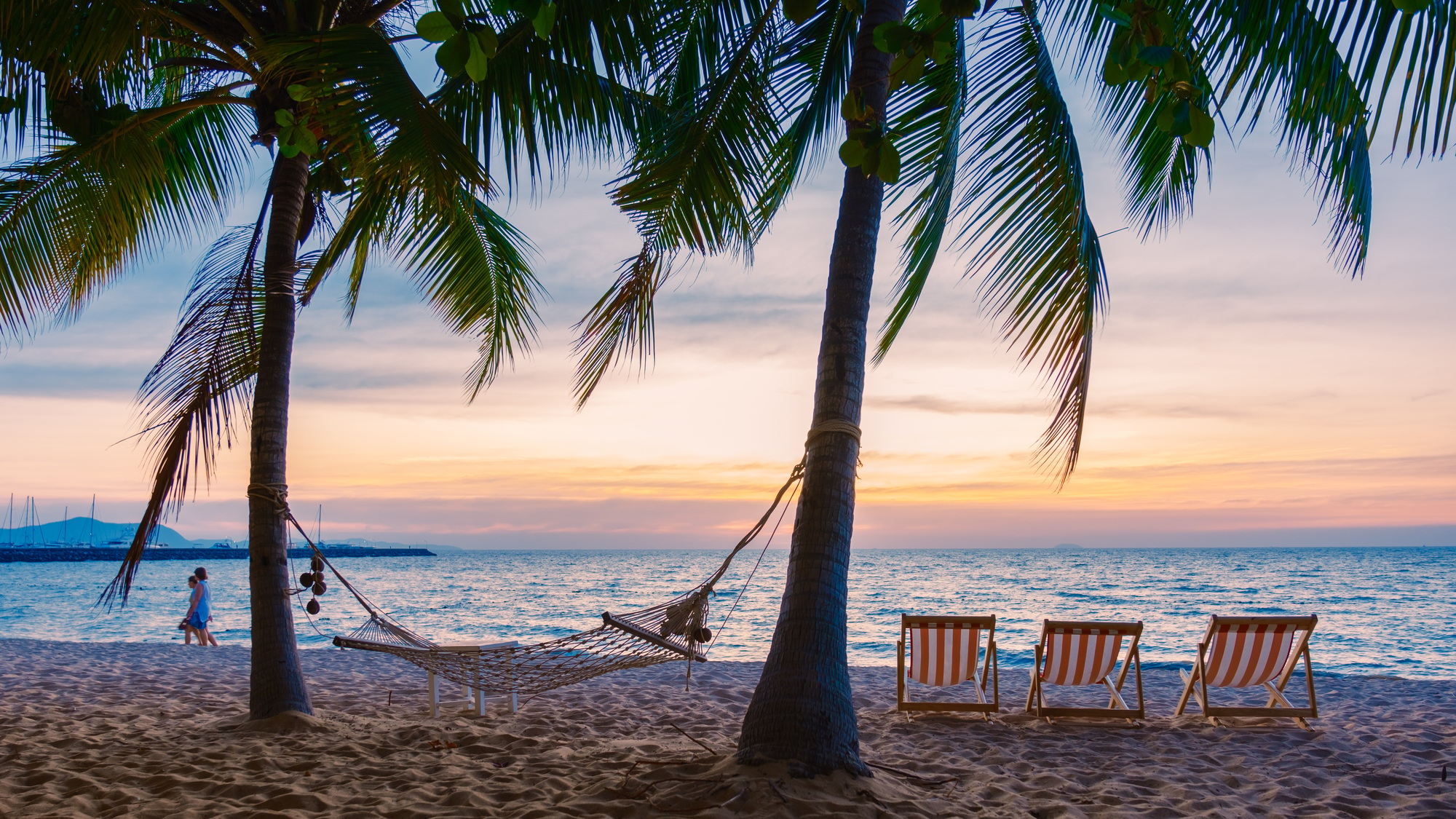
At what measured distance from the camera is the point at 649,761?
125 inches

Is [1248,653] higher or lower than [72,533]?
higher

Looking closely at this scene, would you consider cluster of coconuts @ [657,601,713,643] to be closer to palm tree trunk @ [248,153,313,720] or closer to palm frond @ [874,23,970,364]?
palm frond @ [874,23,970,364]

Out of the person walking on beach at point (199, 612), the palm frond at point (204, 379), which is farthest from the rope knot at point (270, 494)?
the person walking on beach at point (199, 612)

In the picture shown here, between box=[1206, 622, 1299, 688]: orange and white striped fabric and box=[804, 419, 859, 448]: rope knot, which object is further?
box=[1206, 622, 1299, 688]: orange and white striped fabric

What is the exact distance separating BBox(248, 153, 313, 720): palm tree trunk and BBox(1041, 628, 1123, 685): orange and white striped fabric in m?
4.03

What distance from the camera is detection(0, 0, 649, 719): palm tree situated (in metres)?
3.16

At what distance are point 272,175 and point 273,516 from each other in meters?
1.93

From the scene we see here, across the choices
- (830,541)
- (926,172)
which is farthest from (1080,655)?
(926,172)

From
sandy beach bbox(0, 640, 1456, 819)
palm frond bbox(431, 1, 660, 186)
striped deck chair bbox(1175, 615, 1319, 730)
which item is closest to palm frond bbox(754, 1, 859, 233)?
palm frond bbox(431, 1, 660, 186)

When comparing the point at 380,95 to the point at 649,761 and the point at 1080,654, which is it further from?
the point at 1080,654

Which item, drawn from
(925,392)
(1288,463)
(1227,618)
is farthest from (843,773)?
(1288,463)

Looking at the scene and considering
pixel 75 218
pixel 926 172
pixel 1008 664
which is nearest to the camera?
pixel 926 172

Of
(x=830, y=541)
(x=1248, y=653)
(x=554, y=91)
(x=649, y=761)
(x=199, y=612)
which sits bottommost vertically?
(x=199, y=612)

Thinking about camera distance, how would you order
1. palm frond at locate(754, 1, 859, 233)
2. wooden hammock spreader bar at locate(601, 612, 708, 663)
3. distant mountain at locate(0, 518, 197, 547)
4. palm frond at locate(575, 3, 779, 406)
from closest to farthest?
wooden hammock spreader bar at locate(601, 612, 708, 663)
palm frond at locate(575, 3, 779, 406)
palm frond at locate(754, 1, 859, 233)
distant mountain at locate(0, 518, 197, 547)
